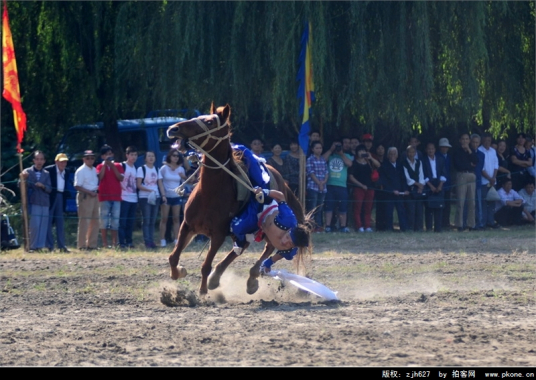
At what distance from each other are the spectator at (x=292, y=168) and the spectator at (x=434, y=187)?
9.39 ft

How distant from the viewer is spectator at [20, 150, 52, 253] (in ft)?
45.9

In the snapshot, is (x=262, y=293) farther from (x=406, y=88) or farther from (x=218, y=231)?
(x=406, y=88)

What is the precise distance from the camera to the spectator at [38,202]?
550 inches

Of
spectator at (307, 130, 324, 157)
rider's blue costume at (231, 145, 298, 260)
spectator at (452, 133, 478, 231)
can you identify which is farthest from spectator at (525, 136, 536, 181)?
rider's blue costume at (231, 145, 298, 260)

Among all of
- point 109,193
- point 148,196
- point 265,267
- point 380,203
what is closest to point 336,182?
point 380,203

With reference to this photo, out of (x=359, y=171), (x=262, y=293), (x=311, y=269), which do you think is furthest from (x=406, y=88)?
(x=262, y=293)

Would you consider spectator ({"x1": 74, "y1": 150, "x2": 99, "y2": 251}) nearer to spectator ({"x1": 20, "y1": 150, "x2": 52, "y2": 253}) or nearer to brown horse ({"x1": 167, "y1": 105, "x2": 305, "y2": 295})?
spectator ({"x1": 20, "y1": 150, "x2": 52, "y2": 253})

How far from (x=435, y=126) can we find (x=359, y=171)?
143 inches

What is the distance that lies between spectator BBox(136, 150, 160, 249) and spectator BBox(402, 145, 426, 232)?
17.7 feet

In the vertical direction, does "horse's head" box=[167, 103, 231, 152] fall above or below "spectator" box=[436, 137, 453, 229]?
above

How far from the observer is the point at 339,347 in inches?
237

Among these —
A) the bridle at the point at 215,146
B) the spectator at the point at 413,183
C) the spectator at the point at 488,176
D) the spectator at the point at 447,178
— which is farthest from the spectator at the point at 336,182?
the bridle at the point at 215,146

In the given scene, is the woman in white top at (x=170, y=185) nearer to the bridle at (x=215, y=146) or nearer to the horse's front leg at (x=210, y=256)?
the horse's front leg at (x=210, y=256)

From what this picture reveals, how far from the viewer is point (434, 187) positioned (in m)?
17.0
